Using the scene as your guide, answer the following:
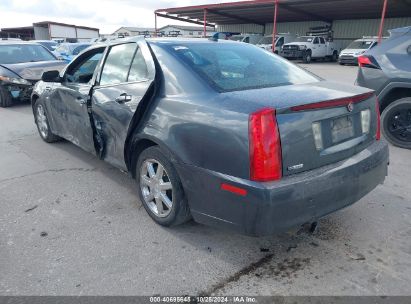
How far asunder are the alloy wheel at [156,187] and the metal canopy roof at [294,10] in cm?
2508

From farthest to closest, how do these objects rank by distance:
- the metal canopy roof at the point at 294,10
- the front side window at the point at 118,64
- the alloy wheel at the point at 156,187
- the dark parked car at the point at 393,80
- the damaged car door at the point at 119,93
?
the metal canopy roof at the point at 294,10, the dark parked car at the point at 393,80, the front side window at the point at 118,64, the damaged car door at the point at 119,93, the alloy wheel at the point at 156,187

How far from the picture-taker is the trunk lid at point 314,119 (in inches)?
89.0

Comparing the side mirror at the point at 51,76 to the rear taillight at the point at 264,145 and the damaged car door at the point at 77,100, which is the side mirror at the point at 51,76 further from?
the rear taillight at the point at 264,145

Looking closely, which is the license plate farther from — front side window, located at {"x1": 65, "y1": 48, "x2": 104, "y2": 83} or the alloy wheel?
front side window, located at {"x1": 65, "y1": 48, "x2": 104, "y2": 83}

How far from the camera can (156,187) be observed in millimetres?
3066

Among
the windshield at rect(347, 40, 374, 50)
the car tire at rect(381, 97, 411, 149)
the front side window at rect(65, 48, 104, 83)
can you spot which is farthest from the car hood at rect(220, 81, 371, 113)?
the windshield at rect(347, 40, 374, 50)

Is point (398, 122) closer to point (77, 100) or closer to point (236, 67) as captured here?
point (236, 67)

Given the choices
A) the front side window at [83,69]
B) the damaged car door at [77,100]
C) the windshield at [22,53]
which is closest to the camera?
the damaged car door at [77,100]

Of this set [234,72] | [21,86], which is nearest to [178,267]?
[234,72]

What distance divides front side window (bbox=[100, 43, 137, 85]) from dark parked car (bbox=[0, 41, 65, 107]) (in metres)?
5.64

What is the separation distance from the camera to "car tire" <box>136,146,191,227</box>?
111 inches

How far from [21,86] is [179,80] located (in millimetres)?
7259

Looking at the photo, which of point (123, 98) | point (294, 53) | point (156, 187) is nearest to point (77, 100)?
point (123, 98)

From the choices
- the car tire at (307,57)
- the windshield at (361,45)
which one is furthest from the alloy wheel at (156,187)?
the car tire at (307,57)
